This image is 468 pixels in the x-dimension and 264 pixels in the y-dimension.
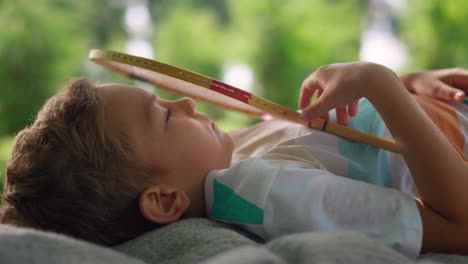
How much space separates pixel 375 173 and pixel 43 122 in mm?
621

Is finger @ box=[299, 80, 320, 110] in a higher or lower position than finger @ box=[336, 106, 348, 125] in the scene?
higher

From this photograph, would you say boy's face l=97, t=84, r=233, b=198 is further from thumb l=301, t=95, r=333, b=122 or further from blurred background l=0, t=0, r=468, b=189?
blurred background l=0, t=0, r=468, b=189

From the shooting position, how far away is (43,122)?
835 mm

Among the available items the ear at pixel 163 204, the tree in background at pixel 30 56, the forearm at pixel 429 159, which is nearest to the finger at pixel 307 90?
the forearm at pixel 429 159

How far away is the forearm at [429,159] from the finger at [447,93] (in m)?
0.32

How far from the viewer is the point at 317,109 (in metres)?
0.83

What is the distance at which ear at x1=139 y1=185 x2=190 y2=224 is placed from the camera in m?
0.80

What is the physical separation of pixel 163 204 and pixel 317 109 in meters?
0.32

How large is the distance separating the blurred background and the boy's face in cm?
227

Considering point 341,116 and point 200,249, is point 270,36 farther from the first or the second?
point 200,249

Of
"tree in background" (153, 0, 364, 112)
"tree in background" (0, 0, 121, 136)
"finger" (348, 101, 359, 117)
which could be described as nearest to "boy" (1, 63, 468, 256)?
"finger" (348, 101, 359, 117)

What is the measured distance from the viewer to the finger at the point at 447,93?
1015 millimetres

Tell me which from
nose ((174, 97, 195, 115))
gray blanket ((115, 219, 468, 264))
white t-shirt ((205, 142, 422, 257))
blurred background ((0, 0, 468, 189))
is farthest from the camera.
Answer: blurred background ((0, 0, 468, 189))

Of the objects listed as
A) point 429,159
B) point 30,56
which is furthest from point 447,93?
point 30,56
